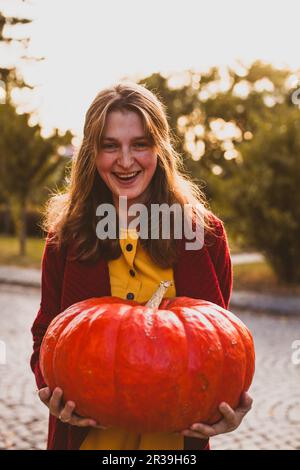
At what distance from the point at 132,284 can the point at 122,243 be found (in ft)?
0.48

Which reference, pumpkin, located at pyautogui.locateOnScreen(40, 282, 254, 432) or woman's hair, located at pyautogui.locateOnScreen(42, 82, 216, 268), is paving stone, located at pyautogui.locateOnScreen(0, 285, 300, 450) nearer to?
woman's hair, located at pyautogui.locateOnScreen(42, 82, 216, 268)

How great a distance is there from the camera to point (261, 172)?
12219mm

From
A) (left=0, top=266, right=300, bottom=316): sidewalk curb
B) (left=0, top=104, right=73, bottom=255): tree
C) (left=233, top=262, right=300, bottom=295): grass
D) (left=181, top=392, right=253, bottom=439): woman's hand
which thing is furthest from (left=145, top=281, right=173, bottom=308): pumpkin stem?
(left=0, top=104, right=73, bottom=255): tree

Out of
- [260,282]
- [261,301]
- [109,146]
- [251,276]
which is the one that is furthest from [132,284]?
[251,276]

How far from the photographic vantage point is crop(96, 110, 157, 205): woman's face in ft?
6.37

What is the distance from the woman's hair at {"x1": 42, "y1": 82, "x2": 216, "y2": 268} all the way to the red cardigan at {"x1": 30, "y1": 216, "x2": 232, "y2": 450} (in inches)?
1.6

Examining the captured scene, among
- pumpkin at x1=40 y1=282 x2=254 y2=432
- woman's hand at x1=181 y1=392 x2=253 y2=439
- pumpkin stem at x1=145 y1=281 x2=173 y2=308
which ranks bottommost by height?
woman's hand at x1=181 y1=392 x2=253 y2=439

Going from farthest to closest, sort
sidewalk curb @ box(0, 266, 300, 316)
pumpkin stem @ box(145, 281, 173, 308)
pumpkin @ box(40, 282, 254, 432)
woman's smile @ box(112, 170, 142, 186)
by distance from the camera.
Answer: sidewalk curb @ box(0, 266, 300, 316) < woman's smile @ box(112, 170, 142, 186) < pumpkin stem @ box(145, 281, 173, 308) < pumpkin @ box(40, 282, 254, 432)

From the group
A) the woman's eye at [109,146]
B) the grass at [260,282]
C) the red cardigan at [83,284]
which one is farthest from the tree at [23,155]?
the woman's eye at [109,146]

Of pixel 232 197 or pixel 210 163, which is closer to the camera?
pixel 232 197

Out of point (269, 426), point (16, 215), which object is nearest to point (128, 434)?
point (269, 426)

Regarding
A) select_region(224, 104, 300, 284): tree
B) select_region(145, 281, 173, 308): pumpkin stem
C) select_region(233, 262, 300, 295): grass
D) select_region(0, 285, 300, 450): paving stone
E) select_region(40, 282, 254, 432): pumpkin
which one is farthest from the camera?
select_region(233, 262, 300, 295): grass

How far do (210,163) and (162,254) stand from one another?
2556cm
